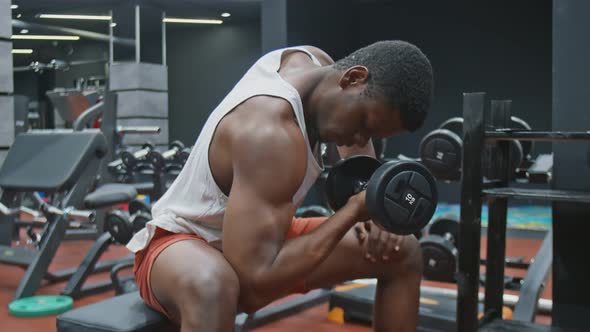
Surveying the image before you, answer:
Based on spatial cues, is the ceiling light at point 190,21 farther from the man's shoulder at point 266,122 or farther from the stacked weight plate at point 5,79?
the man's shoulder at point 266,122

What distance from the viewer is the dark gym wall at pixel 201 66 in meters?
9.41

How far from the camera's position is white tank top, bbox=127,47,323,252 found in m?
1.29

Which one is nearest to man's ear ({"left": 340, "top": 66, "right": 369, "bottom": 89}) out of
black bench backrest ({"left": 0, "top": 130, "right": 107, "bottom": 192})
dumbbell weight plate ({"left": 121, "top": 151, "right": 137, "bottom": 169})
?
black bench backrest ({"left": 0, "top": 130, "right": 107, "bottom": 192})

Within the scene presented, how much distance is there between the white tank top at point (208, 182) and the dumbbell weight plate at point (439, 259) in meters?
1.11

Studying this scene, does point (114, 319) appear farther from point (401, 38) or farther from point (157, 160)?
point (401, 38)

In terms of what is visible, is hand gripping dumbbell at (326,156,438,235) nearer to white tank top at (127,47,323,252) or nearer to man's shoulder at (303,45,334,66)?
white tank top at (127,47,323,252)

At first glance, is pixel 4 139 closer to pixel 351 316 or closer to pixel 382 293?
pixel 351 316

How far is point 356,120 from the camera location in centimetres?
131

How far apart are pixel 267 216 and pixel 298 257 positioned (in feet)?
0.38

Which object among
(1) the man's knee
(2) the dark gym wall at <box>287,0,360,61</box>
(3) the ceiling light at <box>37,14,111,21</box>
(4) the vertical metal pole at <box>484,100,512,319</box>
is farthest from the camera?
(3) the ceiling light at <box>37,14,111,21</box>

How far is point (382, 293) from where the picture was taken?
1464mm

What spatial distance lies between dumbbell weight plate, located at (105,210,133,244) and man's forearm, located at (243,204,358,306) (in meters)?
1.89

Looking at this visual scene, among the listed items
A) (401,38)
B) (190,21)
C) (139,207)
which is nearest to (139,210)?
(139,207)

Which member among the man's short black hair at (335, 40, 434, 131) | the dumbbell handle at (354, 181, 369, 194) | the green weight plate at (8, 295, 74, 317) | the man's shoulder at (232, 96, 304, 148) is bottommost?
the green weight plate at (8, 295, 74, 317)
